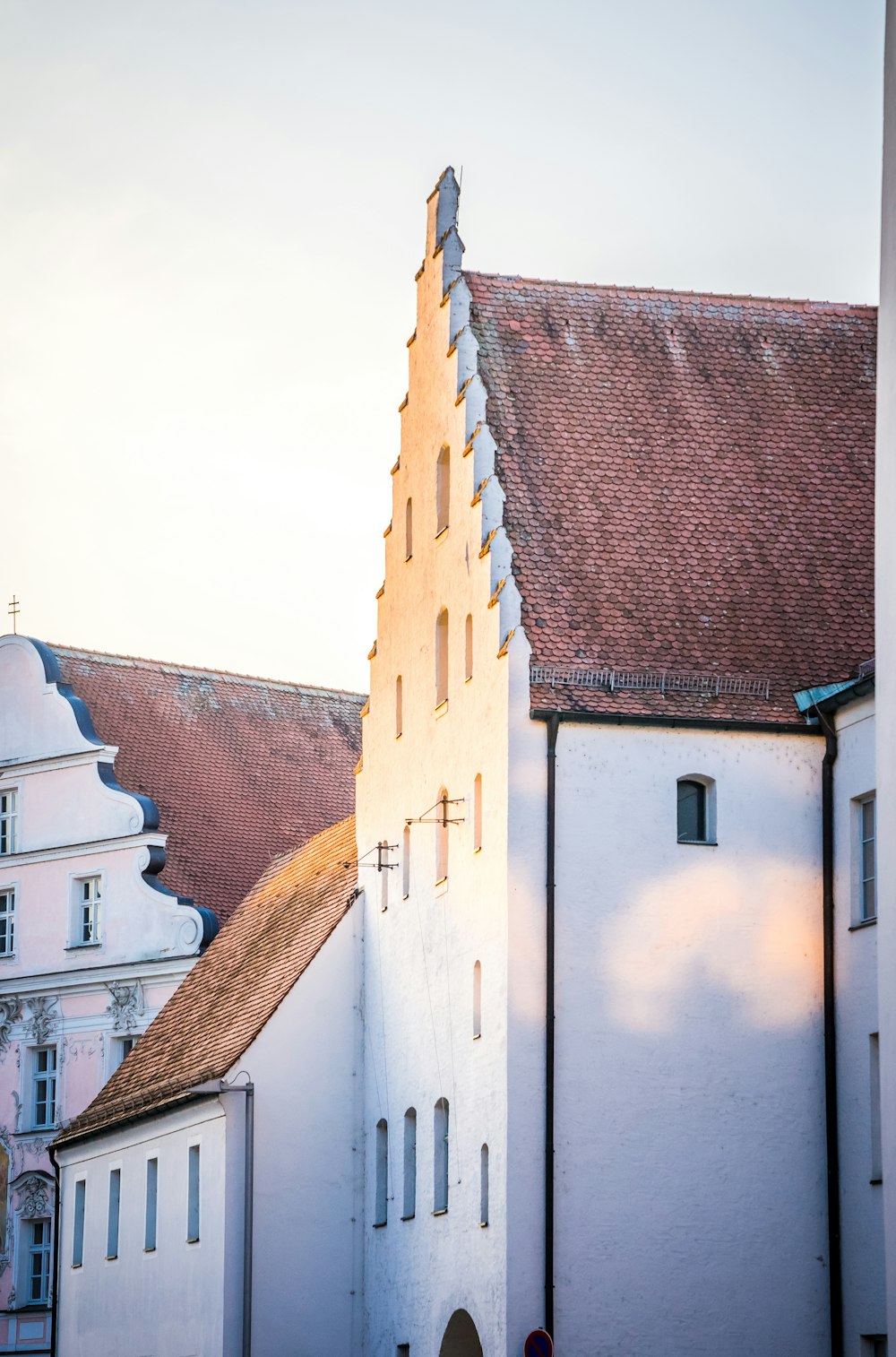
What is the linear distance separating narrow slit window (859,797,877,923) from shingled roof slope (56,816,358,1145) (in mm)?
10858

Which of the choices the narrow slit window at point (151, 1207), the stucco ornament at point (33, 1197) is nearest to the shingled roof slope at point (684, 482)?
the narrow slit window at point (151, 1207)

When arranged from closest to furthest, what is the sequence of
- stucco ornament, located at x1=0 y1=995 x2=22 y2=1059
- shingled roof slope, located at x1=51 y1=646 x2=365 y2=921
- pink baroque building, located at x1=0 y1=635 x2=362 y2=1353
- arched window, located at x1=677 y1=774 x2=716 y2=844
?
arched window, located at x1=677 y1=774 x2=716 y2=844, pink baroque building, located at x1=0 y1=635 x2=362 y2=1353, stucco ornament, located at x1=0 y1=995 x2=22 y2=1059, shingled roof slope, located at x1=51 y1=646 x2=365 y2=921

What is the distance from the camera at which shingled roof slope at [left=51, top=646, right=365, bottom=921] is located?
183ft

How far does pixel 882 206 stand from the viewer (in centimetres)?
1688

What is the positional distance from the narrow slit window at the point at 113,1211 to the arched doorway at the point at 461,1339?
35.4ft

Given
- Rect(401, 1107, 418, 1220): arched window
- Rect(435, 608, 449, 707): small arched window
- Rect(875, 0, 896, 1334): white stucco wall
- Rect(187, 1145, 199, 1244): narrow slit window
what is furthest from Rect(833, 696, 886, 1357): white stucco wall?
Rect(875, 0, 896, 1334): white stucco wall

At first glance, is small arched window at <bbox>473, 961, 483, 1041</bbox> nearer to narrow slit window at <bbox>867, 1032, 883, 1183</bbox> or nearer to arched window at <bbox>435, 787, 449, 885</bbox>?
arched window at <bbox>435, 787, 449, 885</bbox>

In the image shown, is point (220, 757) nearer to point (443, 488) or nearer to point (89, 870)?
point (89, 870)

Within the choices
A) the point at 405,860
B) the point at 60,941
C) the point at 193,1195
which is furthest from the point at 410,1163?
the point at 60,941

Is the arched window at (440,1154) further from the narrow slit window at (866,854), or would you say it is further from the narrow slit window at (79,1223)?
the narrow slit window at (79,1223)

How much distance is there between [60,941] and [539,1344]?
2315 centimetres

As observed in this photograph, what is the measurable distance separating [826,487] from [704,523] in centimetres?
212

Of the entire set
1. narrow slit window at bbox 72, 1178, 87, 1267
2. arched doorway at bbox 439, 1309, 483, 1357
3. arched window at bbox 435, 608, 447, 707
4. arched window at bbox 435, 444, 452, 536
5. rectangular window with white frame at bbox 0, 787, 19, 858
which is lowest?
arched doorway at bbox 439, 1309, 483, 1357

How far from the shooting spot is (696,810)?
36.3m
